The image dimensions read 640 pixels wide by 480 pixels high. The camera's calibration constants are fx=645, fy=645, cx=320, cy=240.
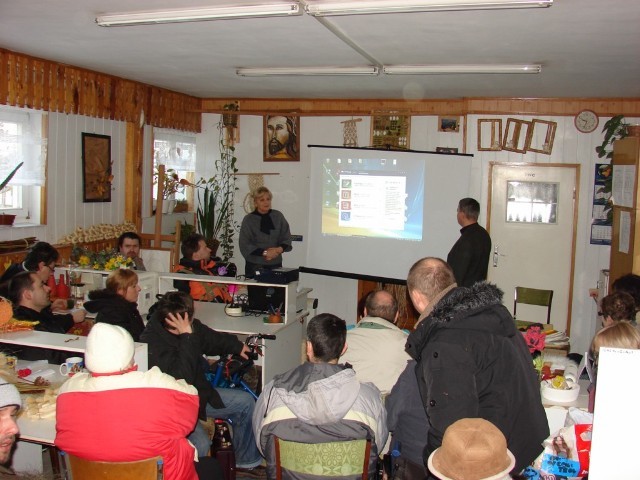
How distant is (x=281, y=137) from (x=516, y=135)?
301 centimetres

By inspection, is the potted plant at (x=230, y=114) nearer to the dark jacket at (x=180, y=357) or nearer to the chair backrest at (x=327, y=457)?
the dark jacket at (x=180, y=357)

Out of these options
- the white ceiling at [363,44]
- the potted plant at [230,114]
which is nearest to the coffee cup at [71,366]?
the white ceiling at [363,44]

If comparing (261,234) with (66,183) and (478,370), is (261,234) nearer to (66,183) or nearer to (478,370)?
(66,183)

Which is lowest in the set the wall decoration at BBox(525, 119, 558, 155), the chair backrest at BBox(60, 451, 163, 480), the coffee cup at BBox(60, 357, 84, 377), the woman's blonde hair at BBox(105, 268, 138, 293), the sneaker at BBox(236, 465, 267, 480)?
the sneaker at BBox(236, 465, 267, 480)

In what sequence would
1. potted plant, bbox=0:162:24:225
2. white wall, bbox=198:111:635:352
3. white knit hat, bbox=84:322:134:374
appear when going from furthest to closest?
white wall, bbox=198:111:635:352
potted plant, bbox=0:162:24:225
white knit hat, bbox=84:322:134:374

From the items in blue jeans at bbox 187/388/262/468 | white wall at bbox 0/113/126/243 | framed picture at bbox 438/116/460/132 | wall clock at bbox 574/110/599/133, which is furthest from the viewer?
framed picture at bbox 438/116/460/132

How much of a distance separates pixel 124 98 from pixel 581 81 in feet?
15.5

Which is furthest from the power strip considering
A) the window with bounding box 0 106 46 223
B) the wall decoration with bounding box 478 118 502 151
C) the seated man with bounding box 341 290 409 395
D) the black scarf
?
the wall decoration with bounding box 478 118 502 151

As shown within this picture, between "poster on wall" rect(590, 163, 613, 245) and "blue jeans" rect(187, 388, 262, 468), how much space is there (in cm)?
507

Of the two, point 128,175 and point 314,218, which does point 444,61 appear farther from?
point 128,175

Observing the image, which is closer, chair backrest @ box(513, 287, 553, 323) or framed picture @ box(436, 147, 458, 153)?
chair backrest @ box(513, 287, 553, 323)

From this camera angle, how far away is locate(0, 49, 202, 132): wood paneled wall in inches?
221

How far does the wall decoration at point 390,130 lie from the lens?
8086 mm

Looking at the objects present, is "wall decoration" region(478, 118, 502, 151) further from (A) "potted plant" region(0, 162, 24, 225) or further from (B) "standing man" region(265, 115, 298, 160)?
(A) "potted plant" region(0, 162, 24, 225)
